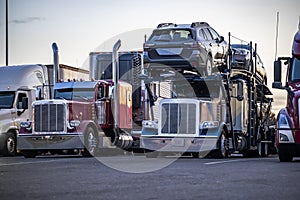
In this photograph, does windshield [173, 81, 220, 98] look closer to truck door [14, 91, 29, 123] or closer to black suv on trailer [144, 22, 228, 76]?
black suv on trailer [144, 22, 228, 76]

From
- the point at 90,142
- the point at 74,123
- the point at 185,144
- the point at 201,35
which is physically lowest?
the point at 90,142

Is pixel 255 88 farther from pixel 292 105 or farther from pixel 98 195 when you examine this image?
pixel 98 195

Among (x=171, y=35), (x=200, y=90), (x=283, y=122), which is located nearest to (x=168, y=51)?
(x=171, y=35)

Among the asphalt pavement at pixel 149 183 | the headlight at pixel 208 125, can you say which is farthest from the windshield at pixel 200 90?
the asphalt pavement at pixel 149 183

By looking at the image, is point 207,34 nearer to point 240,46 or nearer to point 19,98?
point 240,46

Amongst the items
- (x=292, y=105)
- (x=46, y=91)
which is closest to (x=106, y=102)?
(x=46, y=91)

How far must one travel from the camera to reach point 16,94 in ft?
91.8

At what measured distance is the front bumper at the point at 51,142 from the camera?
24031 mm

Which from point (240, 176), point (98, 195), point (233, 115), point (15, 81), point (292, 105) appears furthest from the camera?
point (15, 81)

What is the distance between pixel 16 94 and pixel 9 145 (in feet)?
6.19

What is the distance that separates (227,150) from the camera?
22.5 meters

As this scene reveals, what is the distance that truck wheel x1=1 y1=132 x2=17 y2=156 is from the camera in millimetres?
27555

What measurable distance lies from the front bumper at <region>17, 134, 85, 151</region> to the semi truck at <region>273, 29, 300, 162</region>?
7.28m

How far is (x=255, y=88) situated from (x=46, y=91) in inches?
298
